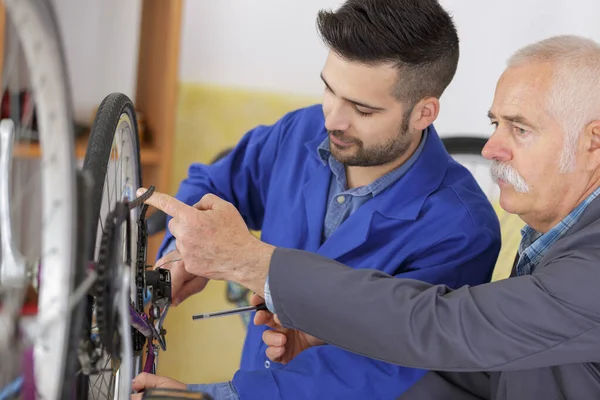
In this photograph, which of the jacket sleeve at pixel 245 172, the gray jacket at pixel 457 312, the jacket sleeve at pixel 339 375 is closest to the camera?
the gray jacket at pixel 457 312

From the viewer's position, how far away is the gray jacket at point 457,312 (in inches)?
40.7

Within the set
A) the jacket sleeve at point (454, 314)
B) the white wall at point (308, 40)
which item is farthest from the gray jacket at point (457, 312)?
the white wall at point (308, 40)

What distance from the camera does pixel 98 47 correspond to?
248 centimetres

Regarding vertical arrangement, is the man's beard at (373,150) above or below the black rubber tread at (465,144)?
above

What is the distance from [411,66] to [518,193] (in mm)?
321

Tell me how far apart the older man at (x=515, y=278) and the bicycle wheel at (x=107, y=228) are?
117mm

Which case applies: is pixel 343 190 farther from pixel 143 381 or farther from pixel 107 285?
pixel 107 285

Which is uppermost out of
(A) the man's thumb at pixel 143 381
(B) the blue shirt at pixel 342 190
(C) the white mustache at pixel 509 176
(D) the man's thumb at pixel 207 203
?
(C) the white mustache at pixel 509 176

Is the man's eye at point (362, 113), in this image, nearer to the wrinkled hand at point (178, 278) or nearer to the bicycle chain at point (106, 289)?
the wrinkled hand at point (178, 278)

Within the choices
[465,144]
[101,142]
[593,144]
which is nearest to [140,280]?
[101,142]

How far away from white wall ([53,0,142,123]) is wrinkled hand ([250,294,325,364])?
4.04 ft

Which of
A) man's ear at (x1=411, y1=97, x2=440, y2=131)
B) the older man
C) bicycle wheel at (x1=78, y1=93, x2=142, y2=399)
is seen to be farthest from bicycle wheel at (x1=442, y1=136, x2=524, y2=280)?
bicycle wheel at (x1=78, y1=93, x2=142, y2=399)

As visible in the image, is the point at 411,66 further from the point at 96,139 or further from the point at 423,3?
the point at 96,139

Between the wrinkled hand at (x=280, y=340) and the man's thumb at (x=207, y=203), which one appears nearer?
the man's thumb at (x=207, y=203)
